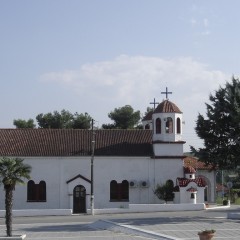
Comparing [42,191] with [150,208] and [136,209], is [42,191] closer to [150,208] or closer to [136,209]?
[136,209]

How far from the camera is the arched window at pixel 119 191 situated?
56188 mm

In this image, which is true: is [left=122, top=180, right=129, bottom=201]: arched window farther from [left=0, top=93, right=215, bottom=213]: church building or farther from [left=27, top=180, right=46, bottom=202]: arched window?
[left=27, top=180, right=46, bottom=202]: arched window

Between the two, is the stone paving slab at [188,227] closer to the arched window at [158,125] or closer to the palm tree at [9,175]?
the palm tree at [9,175]

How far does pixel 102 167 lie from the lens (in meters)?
56.2

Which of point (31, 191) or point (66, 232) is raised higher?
point (31, 191)

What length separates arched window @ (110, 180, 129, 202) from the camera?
5619 cm

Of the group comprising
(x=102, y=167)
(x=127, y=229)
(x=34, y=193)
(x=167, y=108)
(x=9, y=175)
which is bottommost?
(x=127, y=229)

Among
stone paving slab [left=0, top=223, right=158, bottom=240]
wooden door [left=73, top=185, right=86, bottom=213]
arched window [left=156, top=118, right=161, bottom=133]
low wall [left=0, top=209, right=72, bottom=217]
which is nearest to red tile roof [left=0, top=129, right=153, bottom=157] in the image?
arched window [left=156, top=118, right=161, bottom=133]

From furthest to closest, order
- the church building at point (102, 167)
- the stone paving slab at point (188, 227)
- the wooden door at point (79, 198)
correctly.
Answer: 1. the church building at point (102, 167)
2. the wooden door at point (79, 198)
3. the stone paving slab at point (188, 227)

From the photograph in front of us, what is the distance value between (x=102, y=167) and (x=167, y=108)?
853 centimetres

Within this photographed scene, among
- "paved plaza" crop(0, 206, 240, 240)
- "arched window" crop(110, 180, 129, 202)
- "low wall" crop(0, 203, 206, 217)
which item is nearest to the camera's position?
"paved plaza" crop(0, 206, 240, 240)

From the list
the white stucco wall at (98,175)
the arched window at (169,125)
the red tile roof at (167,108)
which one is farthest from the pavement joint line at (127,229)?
the red tile roof at (167,108)

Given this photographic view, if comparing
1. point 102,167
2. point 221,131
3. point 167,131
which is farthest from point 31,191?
point 221,131

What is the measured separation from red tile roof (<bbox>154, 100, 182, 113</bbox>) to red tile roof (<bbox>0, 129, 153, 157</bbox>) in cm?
298
